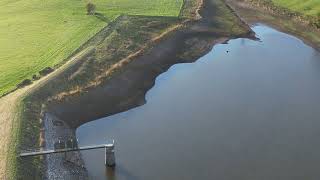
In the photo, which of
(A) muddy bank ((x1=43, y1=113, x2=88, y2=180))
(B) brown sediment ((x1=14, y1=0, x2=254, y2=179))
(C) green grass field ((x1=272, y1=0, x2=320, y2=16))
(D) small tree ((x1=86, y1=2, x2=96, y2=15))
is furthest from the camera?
(C) green grass field ((x1=272, y1=0, x2=320, y2=16))

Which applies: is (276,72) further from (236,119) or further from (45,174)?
(45,174)

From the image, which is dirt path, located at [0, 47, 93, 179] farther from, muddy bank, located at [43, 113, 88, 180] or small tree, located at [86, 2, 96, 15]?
small tree, located at [86, 2, 96, 15]

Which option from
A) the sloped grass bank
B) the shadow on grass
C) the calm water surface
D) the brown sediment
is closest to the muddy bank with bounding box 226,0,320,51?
the brown sediment

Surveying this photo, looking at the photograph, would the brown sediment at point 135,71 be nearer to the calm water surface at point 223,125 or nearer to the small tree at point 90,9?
the calm water surface at point 223,125

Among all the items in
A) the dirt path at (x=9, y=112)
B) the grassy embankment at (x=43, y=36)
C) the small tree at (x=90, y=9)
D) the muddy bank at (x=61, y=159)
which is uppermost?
the small tree at (x=90, y=9)

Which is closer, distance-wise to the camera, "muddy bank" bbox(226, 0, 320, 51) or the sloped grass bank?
the sloped grass bank

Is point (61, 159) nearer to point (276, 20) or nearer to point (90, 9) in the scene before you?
point (90, 9)

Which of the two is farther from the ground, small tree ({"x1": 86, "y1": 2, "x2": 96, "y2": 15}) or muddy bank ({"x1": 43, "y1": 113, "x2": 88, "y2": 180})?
small tree ({"x1": 86, "y1": 2, "x2": 96, "y2": 15})

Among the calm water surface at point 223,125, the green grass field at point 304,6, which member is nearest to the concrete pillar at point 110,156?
the calm water surface at point 223,125
